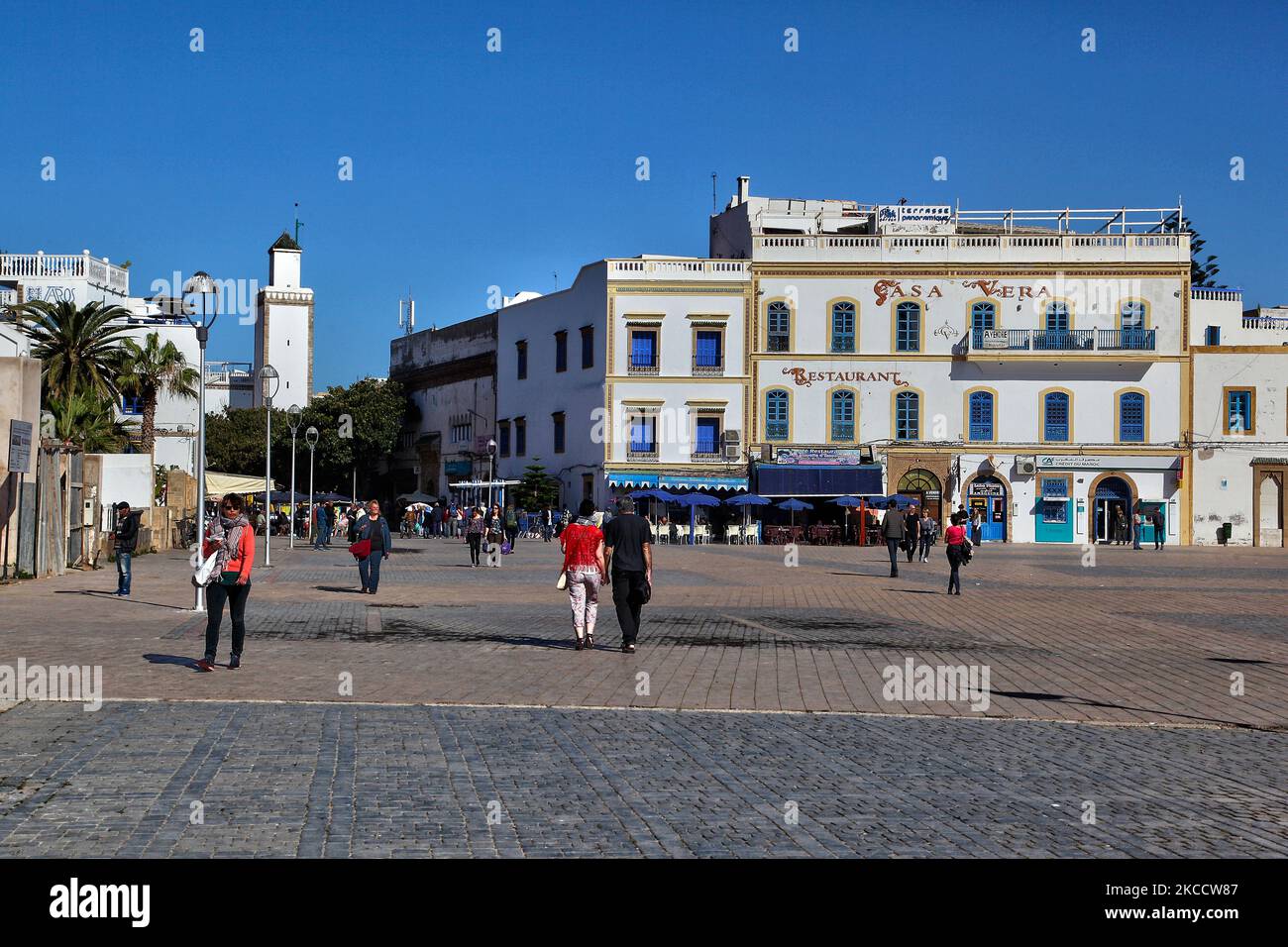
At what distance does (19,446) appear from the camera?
2347 cm

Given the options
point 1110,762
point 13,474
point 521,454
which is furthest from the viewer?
point 521,454

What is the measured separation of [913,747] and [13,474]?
67.6 feet

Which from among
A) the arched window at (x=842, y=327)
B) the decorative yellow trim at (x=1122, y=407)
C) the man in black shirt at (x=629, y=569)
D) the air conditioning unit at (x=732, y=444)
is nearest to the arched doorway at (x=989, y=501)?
the decorative yellow trim at (x=1122, y=407)

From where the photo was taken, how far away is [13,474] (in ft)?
81.6

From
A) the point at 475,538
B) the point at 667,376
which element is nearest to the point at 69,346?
the point at 475,538

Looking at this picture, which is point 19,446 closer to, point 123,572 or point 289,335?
point 123,572

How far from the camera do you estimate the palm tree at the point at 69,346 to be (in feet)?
155

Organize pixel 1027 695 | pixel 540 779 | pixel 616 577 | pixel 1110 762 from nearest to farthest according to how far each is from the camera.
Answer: pixel 540 779 → pixel 1110 762 → pixel 1027 695 → pixel 616 577

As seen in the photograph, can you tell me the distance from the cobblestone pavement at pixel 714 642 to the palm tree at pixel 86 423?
968 cm

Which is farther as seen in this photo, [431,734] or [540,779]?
[431,734]

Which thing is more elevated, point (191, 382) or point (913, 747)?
point (191, 382)

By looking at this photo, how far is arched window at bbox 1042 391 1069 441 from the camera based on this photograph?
57.3 m
